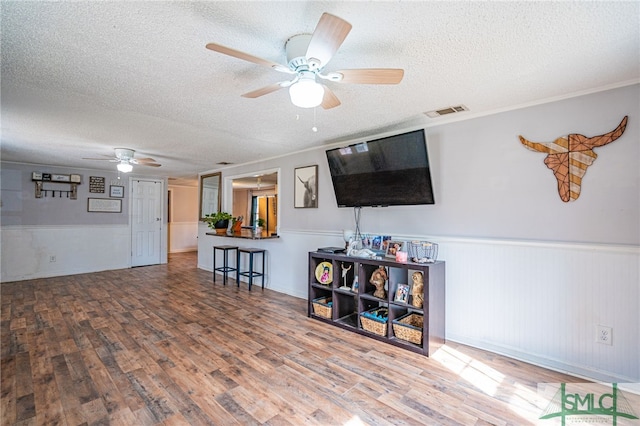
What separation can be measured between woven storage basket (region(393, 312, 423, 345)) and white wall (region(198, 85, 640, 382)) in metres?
0.33

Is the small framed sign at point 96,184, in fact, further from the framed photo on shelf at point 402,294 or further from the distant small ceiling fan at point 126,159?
the framed photo on shelf at point 402,294

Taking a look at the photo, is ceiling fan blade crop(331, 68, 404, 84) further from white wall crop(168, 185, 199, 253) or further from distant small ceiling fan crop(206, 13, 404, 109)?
white wall crop(168, 185, 199, 253)

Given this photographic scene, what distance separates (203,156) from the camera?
5.03 metres

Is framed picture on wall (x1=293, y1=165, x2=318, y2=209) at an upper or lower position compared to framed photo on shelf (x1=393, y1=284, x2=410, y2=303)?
upper

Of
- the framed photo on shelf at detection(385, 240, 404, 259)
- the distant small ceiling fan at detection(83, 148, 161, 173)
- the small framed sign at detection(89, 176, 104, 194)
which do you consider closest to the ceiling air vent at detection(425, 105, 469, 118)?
the framed photo on shelf at detection(385, 240, 404, 259)

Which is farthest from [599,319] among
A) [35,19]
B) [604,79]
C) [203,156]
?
[203,156]

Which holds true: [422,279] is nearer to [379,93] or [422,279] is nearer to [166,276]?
[379,93]

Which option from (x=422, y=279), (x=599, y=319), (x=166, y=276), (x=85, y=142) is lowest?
(x=166, y=276)

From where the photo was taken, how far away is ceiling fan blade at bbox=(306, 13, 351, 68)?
124 cm

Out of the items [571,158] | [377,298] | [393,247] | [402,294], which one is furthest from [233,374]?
[571,158]

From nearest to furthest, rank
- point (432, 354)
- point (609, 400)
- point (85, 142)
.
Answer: point (609, 400)
point (432, 354)
point (85, 142)

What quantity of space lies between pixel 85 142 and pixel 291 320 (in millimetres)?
3702

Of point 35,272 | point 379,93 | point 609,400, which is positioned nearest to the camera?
point 609,400

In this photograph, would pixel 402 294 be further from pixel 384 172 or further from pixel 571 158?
pixel 571 158
